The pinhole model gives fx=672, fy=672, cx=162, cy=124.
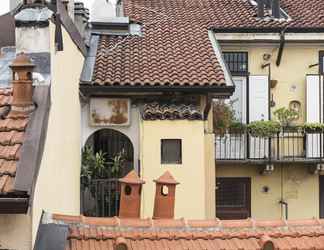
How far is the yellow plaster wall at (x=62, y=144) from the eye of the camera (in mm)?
7566

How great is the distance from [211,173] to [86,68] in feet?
11.5

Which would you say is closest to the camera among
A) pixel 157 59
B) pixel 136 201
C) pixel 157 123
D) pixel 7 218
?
pixel 7 218

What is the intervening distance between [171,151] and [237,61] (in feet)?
17.5

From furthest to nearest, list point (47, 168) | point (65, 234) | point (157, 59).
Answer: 1. point (157, 59)
2. point (47, 168)
3. point (65, 234)

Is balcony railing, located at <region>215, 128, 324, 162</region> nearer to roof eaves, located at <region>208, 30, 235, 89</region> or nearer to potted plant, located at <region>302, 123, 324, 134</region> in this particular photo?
potted plant, located at <region>302, 123, 324, 134</region>

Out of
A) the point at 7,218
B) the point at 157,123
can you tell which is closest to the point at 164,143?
the point at 157,123

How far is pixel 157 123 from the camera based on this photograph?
45.1 ft

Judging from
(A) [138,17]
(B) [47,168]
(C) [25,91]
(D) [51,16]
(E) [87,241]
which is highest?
(A) [138,17]

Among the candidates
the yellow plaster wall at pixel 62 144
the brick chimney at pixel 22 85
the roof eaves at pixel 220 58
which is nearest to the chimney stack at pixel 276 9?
the roof eaves at pixel 220 58

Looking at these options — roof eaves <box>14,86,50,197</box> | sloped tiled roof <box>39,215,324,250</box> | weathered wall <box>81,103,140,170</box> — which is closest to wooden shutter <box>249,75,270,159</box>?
weathered wall <box>81,103,140,170</box>

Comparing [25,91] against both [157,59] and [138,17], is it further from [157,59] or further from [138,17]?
[138,17]

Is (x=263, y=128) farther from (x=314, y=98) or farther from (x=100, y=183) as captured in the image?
(x=100, y=183)

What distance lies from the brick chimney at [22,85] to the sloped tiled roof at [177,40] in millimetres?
6762

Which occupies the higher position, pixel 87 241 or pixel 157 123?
pixel 157 123
